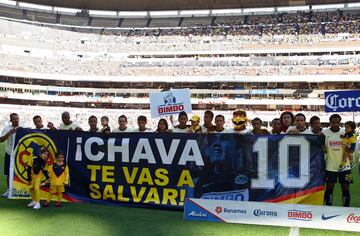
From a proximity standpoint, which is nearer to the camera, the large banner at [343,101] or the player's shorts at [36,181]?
the player's shorts at [36,181]

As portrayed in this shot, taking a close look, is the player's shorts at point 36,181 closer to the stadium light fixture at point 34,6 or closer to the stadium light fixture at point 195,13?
the stadium light fixture at point 195,13

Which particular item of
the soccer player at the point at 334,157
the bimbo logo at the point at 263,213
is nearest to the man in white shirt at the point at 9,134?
the bimbo logo at the point at 263,213

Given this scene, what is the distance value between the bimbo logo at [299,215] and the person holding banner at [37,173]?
13.1 ft

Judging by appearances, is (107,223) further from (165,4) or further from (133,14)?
(133,14)

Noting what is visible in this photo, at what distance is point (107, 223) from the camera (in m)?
5.87

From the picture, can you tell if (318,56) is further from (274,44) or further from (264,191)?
(264,191)

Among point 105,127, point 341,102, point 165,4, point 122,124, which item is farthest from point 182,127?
point 165,4

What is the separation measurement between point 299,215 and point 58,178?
A: 391cm

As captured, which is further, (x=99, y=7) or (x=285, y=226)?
(x=99, y=7)

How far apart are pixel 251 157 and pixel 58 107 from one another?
166 ft

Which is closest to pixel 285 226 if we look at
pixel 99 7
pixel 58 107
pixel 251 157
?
pixel 251 157

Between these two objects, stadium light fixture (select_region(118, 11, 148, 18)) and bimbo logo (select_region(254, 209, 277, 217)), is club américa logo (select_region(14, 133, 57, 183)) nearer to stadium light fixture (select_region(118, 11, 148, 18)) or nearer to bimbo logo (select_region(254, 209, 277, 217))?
bimbo logo (select_region(254, 209, 277, 217))

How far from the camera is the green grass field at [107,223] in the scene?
545cm

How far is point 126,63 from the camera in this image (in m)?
59.2
